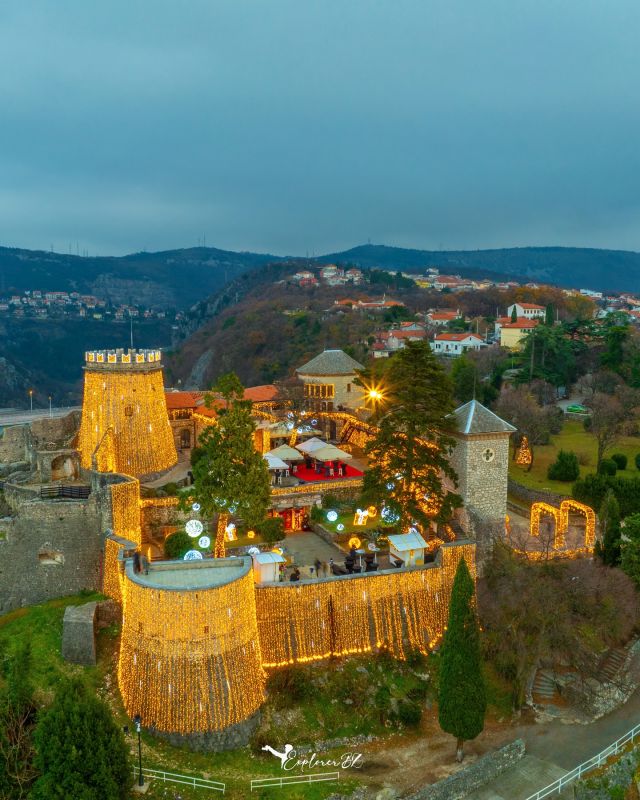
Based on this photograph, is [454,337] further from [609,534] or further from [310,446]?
[609,534]

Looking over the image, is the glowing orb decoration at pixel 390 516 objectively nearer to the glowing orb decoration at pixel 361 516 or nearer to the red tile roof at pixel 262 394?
the glowing orb decoration at pixel 361 516

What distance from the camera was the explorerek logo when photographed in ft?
53.7

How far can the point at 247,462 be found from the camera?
22922 mm

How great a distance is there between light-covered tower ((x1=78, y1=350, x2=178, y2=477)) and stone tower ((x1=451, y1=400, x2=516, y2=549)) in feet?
41.8

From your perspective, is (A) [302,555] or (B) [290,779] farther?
(A) [302,555]

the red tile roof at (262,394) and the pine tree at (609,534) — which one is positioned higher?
the red tile roof at (262,394)

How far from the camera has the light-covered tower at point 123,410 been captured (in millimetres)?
27094

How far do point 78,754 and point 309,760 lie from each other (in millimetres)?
5903

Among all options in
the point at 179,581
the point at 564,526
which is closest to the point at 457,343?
the point at 564,526

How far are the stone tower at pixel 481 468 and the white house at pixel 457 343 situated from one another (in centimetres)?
4422

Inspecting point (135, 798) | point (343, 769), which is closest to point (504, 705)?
point (343, 769)

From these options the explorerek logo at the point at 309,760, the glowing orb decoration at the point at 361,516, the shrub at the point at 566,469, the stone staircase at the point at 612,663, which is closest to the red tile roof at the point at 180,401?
the glowing orb decoration at the point at 361,516

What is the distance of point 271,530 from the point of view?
22.8 meters

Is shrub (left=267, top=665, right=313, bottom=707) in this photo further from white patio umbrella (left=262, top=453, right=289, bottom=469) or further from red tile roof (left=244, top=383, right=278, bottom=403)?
red tile roof (left=244, top=383, right=278, bottom=403)
